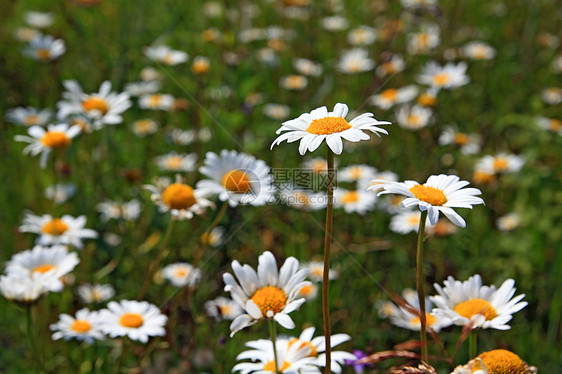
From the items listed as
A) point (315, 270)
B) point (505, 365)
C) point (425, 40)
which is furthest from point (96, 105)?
point (425, 40)

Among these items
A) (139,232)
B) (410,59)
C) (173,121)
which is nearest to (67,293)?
(139,232)

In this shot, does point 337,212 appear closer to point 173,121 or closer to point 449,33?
point 173,121

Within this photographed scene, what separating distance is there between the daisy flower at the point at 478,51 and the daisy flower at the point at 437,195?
2.52m

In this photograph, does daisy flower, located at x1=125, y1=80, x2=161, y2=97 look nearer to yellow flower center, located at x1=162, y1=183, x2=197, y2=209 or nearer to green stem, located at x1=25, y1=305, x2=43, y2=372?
yellow flower center, located at x1=162, y1=183, x2=197, y2=209

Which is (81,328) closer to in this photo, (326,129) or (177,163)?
(326,129)

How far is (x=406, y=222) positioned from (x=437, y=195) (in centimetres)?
121

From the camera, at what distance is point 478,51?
10.8 feet

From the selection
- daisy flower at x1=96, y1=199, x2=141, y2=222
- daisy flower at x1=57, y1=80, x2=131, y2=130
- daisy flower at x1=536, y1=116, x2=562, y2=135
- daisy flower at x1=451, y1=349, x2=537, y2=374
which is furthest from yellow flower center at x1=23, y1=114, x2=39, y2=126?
daisy flower at x1=536, y1=116, x2=562, y2=135

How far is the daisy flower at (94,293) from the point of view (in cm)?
169

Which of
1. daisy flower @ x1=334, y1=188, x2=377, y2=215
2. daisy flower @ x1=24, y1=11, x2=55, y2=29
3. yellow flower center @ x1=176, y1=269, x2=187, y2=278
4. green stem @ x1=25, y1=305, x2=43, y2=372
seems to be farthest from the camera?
daisy flower @ x1=24, y1=11, x2=55, y2=29

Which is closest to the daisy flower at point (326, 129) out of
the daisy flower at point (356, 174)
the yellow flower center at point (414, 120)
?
the daisy flower at point (356, 174)

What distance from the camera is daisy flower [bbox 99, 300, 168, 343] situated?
A: 1.28 meters

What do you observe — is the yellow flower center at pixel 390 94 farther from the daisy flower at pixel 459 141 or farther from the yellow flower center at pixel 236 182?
the yellow flower center at pixel 236 182

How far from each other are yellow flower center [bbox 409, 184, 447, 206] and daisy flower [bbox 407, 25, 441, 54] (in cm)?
234
